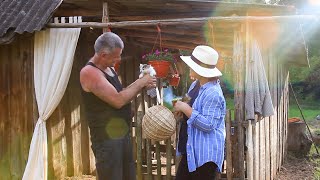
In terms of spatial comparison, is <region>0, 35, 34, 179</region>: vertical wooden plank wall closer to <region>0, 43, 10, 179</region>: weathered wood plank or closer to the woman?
<region>0, 43, 10, 179</region>: weathered wood plank

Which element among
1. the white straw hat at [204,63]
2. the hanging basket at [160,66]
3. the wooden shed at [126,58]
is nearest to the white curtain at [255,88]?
the wooden shed at [126,58]

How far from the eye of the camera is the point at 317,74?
24.3 m

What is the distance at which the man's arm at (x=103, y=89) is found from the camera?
3766 millimetres

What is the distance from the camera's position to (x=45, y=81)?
6.69 meters

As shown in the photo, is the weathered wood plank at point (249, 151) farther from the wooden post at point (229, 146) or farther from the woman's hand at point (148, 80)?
the woman's hand at point (148, 80)

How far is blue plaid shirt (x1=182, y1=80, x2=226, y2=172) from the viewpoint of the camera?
3883mm

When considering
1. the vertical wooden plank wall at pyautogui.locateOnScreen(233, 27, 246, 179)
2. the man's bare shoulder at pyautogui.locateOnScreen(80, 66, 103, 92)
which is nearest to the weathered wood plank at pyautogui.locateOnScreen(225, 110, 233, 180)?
the vertical wooden plank wall at pyautogui.locateOnScreen(233, 27, 246, 179)

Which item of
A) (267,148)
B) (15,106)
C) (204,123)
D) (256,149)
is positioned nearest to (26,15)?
(15,106)

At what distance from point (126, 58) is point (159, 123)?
17.7 feet

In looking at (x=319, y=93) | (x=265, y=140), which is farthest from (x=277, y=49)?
(x=319, y=93)

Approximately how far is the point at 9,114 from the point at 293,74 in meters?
20.6

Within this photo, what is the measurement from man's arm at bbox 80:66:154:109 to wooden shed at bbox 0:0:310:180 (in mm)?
1733

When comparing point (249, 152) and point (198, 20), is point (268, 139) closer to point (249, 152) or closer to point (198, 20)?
point (249, 152)

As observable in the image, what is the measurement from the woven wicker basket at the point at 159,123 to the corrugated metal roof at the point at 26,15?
2759 mm
